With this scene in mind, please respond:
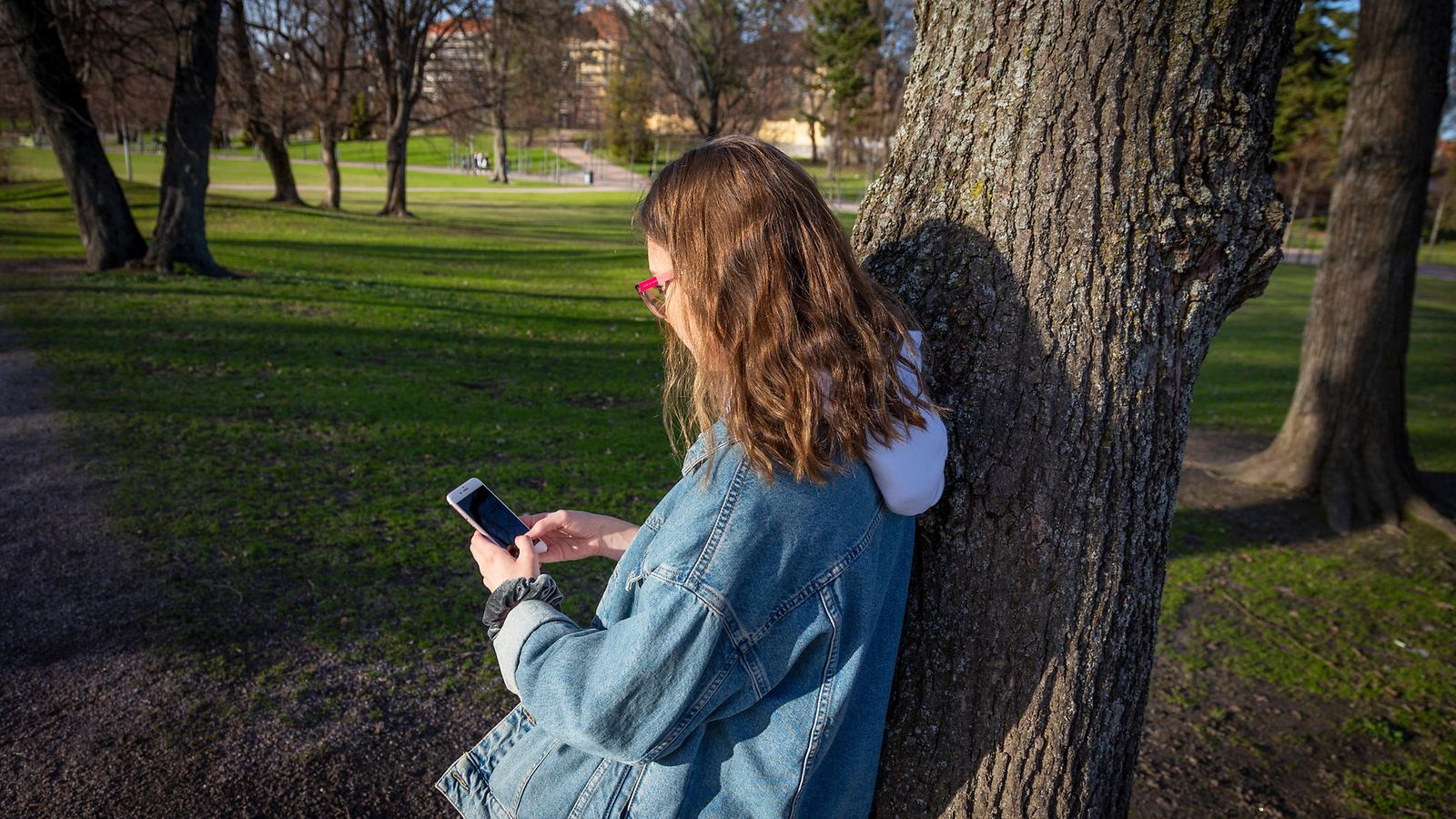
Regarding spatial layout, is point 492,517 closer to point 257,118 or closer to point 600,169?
point 257,118

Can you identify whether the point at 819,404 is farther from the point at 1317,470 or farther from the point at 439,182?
the point at 439,182

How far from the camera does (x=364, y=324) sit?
10.3m

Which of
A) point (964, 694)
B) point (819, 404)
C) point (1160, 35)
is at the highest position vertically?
point (1160, 35)

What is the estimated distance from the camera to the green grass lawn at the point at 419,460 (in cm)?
420

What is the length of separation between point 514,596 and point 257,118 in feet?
84.2

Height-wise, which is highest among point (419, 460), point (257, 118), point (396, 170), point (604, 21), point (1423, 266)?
point (604, 21)

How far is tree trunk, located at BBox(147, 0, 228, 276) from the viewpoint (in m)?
12.2

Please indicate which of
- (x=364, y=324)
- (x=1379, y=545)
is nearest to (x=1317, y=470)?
(x=1379, y=545)

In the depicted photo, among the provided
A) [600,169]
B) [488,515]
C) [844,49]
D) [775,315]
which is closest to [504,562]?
[488,515]

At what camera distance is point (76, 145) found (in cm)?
1231

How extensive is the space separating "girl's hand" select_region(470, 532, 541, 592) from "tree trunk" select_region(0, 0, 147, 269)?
13.1m

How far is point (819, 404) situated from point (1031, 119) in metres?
0.81

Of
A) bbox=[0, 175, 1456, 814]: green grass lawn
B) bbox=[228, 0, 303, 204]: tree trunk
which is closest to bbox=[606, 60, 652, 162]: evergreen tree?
bbox=[228, 0, 303, 204]: tree trunk

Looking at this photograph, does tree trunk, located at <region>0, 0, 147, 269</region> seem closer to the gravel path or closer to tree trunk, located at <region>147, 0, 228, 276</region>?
tree trunk, located at <region>147, 0, 228, 276</region>
